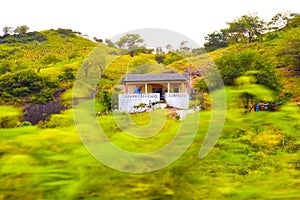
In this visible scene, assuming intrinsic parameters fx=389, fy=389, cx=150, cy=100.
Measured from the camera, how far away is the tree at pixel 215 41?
76.2 feet

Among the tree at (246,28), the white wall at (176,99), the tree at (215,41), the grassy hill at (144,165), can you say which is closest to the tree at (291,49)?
the white wall at (176,99)

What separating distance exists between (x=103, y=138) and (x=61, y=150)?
0.16m

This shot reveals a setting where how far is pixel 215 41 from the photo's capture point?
78.2 feet

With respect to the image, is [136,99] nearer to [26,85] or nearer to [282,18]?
[26,85]

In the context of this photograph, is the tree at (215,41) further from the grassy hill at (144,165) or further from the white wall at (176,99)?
the grassy hill at (144,165)

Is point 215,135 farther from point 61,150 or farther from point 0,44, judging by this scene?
point 0,44

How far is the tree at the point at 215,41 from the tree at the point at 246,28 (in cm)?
111

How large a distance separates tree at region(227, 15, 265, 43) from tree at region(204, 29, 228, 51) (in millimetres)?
1109

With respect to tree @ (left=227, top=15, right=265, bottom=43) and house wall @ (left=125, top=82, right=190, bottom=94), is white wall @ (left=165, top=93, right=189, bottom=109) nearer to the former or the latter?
house wall @ (left=125, top=82, right=190, bottom=94)

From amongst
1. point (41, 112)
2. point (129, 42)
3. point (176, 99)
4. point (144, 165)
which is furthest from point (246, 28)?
point (144, 165)

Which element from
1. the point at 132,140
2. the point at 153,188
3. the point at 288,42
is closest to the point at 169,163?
the point at 153,188


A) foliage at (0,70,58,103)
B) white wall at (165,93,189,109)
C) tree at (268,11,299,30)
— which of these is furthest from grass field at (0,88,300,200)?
tree at (268,11,299,30)

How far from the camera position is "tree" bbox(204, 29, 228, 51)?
2323cm

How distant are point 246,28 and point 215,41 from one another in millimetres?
2947
